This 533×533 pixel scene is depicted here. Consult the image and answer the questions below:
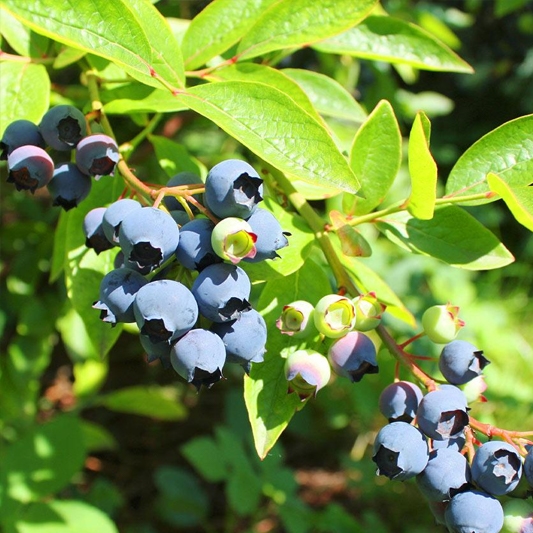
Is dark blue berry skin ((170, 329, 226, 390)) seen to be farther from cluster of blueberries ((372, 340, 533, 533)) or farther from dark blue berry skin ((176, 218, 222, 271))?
cluster of blueberries ((372, 340, 533, 533))

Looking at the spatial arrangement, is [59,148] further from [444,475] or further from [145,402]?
[145,402]

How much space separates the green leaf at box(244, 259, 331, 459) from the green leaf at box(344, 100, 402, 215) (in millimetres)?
156

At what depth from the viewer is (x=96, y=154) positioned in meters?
0.88

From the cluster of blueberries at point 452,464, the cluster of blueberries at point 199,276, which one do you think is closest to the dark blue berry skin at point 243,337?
the cluster of blueberries at point 199,276

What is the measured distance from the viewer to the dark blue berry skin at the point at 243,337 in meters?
0.77

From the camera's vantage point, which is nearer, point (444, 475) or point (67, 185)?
point (444, 475)

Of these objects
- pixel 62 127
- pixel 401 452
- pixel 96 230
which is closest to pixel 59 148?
pixel 62 127

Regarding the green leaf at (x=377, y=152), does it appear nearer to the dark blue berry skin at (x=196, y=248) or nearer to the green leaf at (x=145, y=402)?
the dark blue berry skin at (x=196, y=248)

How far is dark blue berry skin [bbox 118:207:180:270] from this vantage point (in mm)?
718

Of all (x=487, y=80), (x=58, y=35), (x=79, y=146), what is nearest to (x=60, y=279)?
(x=79, y=146)

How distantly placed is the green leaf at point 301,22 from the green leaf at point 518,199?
360mm

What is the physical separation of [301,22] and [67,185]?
437 mm

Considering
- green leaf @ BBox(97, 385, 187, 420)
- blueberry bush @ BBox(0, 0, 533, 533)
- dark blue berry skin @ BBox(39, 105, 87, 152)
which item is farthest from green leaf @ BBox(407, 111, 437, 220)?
green leaf @ BBox(97, 385, 187, 420)

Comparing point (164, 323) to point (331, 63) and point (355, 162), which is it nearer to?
point (355, 162)
